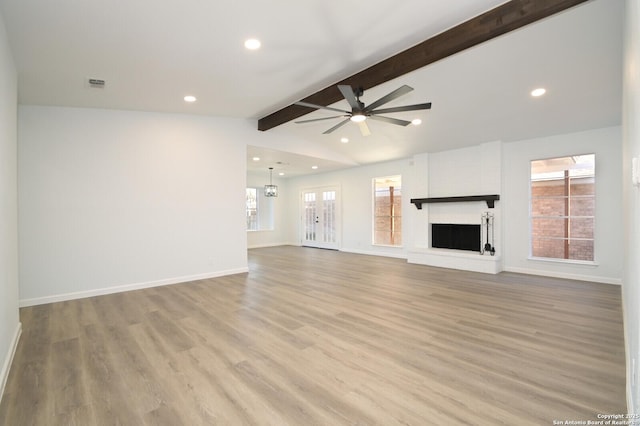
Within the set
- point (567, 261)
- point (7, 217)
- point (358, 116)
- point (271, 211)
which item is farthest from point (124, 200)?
point (567, 261)

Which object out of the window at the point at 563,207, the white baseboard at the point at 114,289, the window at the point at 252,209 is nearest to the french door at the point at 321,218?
the window at the point at 252,209

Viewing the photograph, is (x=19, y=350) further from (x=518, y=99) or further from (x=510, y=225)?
(x=510, y=225)

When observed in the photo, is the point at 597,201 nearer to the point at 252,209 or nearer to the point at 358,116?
the point at 358,116

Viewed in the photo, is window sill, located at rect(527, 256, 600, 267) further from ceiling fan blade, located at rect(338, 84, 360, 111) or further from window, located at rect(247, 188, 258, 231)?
window, located at rect(247, 188, 258, 231)

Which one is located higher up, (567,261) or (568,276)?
(567,261)

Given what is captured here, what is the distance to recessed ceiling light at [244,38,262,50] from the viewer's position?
10.3 ft

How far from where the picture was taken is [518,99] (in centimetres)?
459

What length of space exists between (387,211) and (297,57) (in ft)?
19.2

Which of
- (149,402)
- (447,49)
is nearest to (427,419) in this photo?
(149,402)

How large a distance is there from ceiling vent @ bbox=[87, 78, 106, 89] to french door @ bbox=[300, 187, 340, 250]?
693 centimetres

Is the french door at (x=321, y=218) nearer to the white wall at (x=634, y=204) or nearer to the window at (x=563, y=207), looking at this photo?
the window at (x=563, y=207)

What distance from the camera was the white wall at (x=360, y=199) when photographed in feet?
26.8

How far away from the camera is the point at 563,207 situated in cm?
588

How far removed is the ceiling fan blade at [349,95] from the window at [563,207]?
4463mm
